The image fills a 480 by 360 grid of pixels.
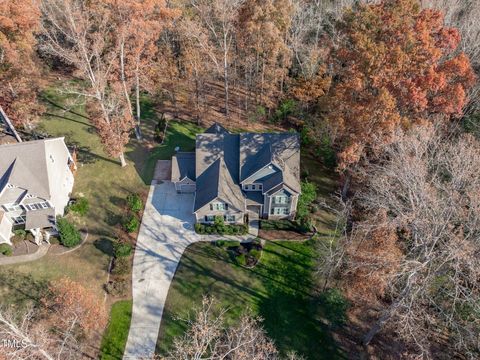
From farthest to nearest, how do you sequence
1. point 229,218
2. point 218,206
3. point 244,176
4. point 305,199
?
1. point 305,199
2. point 229,218
3. point 244,176
4. point 218,206

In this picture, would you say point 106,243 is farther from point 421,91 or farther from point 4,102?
point 421,91

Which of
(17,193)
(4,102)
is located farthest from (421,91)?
(4,102)

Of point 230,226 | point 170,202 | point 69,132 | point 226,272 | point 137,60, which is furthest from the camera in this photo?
point 69,132

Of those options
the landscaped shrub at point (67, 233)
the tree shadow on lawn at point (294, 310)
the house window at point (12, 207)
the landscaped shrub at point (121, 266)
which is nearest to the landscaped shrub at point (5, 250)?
the house window at point (12, 207)

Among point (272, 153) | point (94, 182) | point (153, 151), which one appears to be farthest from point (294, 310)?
point (94, 182)

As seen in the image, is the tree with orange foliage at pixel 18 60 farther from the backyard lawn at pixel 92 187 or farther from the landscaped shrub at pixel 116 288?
the landscaped shrub at pixel 116 288

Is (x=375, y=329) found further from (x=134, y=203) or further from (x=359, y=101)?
(x=134, y=203)
